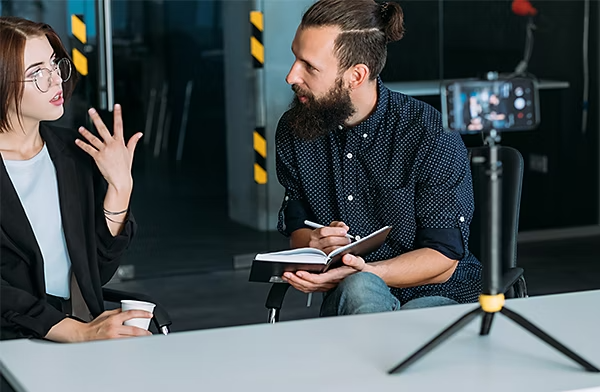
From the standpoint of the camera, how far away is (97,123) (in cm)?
263

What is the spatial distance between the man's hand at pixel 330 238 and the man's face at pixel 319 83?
31cm

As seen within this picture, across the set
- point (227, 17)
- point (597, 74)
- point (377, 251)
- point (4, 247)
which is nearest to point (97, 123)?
point (4, 247)

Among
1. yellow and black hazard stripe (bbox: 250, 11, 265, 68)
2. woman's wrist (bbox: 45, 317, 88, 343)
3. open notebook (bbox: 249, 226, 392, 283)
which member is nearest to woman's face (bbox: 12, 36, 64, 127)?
woman's wrist (bbox: 45, 317, 88, 343)

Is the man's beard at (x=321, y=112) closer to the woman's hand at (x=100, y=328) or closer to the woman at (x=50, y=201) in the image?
the woman at (x=50, y=201)

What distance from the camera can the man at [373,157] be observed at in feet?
9.29

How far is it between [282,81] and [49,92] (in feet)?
11.8

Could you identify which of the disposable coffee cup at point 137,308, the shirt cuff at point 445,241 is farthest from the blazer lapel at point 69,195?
the shirt cuff at point 445,241

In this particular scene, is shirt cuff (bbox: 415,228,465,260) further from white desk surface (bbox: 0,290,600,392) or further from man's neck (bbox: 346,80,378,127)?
white desk surface (bbox: 0,290,600,392)

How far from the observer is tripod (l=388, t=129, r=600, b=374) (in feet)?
5.37

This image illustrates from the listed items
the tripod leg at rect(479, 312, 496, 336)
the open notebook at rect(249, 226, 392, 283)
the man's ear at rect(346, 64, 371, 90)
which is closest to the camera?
the tripod leg at rect(479, 312, 496, 336)

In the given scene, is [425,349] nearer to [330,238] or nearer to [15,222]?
[330,238]

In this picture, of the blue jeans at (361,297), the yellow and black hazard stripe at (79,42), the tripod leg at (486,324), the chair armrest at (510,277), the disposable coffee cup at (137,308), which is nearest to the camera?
the tripod leg at (486,324)

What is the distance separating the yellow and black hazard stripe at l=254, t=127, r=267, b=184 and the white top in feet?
11.4

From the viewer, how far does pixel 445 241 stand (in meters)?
2.80
